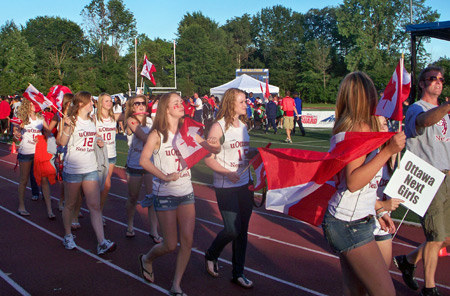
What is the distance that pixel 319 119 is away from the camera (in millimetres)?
27234

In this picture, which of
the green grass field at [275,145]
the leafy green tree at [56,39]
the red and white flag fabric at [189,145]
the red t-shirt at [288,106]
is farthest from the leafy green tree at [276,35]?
the red and white flag fabric at [189,145]

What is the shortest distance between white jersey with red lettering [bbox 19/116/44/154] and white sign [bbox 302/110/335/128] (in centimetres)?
2021

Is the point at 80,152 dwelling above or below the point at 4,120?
above

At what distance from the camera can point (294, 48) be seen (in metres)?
78.9

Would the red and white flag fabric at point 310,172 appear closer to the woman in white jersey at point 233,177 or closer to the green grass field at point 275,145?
the woman in white jersey at point 233,177

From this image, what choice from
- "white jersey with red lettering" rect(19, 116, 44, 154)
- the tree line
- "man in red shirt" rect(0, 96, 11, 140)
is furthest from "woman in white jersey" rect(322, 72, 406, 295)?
the tree line

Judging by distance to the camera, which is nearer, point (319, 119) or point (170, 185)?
point (170, 185)

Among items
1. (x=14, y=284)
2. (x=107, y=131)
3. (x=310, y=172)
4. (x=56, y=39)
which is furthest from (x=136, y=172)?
(x=56, y=39)

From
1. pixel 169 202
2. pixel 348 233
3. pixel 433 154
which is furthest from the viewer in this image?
pixel 169 202

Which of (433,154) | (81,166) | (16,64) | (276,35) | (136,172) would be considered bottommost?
(136,172)

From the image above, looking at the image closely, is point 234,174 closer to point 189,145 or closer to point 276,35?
point 189,145

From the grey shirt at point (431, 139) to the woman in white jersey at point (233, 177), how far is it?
63.7 inches

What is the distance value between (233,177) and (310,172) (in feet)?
5.00

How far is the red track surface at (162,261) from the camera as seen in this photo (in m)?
4.98
